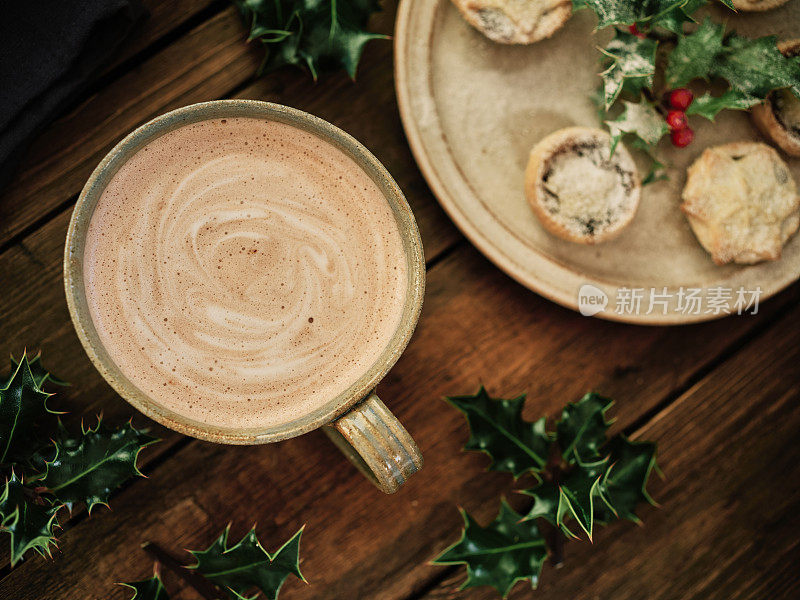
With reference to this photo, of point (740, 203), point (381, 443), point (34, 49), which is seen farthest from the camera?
point (740, 203)

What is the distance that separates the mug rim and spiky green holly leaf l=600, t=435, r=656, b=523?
395 millimetres

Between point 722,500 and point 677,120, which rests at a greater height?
point 677,120

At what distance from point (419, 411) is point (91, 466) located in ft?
1.44

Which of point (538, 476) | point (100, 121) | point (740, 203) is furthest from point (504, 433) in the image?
point (100, 121)

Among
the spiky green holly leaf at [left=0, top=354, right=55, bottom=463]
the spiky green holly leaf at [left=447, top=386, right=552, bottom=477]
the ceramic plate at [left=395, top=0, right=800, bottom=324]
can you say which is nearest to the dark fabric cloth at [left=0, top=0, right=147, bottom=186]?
the spiky green holly leaf at [left=0, top=354, right=55, bottom=463]

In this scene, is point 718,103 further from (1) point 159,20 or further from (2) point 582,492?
(1) point 159,20

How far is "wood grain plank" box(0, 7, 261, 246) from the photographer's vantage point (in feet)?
2.68

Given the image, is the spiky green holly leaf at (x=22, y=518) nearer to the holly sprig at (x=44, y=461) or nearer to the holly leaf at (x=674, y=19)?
the holly sprig at (x=44, y=461)

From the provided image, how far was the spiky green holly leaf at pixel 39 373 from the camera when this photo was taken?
0.76m

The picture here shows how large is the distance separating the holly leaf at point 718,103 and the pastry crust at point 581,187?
119 mm

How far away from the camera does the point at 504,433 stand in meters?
0.83

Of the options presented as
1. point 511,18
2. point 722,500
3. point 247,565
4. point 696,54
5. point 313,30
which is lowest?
point 722,500

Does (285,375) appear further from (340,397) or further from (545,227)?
(545,227)

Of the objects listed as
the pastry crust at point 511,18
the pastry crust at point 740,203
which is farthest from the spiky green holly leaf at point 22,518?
the pastry crust at point 740,203
